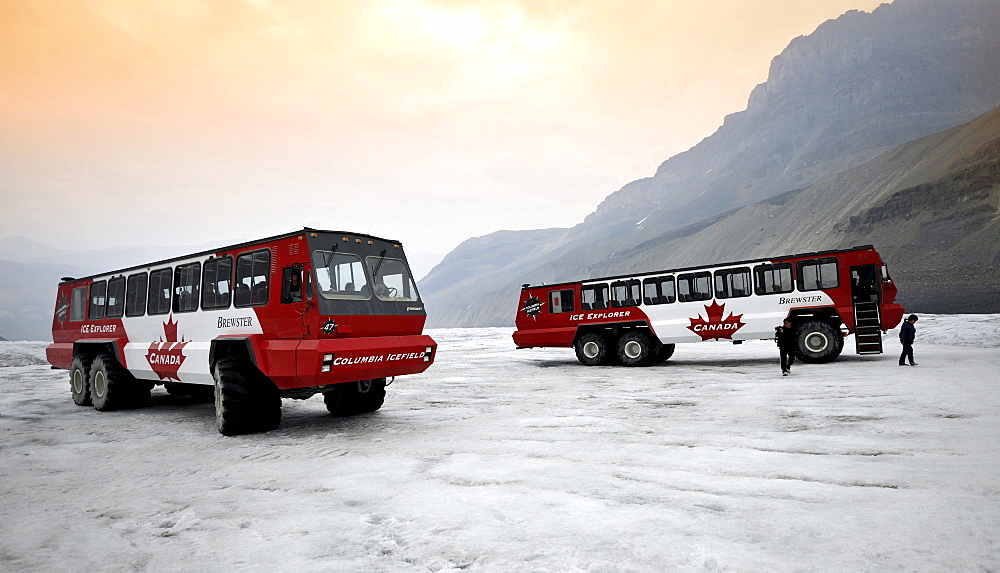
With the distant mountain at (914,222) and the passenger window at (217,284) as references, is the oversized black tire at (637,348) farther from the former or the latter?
the distant mountain at (914,222)

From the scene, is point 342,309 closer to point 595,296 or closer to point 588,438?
point 588,438

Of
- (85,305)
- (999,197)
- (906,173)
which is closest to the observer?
(85,305)

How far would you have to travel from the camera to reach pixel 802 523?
433 cm

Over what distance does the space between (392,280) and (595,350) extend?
12515mm

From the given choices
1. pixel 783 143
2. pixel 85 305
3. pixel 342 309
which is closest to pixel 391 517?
Result: pixel 342 309

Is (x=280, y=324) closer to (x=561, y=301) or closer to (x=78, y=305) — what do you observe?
(x=78, y=305)

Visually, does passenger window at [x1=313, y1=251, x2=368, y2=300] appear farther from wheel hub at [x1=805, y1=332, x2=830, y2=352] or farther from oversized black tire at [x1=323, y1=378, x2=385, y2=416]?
wheel hub at [x1=805, y1=332, x2=830, y2=352]

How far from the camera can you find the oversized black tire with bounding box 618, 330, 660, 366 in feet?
64.0

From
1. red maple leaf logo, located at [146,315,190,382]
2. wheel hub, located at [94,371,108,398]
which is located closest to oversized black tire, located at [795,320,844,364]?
red maple leaf logo, located at [146,315,190,382]

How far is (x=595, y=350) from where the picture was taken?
67.1 ft

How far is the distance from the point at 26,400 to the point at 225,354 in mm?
8120

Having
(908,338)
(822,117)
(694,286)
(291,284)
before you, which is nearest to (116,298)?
(291,284)

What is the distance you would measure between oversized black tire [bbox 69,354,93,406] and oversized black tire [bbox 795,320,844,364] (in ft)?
59.7

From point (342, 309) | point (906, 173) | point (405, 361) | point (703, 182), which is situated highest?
point (703, 182)
